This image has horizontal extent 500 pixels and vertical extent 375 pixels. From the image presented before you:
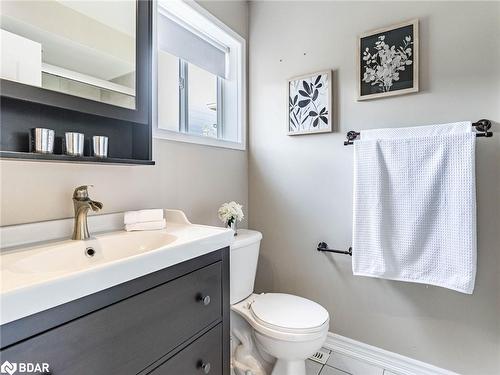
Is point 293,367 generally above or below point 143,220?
below

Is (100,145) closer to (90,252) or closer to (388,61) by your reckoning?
(90,252)

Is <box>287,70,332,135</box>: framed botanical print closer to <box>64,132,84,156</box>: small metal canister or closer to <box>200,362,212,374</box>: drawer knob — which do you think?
<box>64,132,84,156</box>: small metal canister

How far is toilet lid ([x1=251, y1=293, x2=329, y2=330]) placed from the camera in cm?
127

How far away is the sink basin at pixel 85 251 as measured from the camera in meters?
0.79

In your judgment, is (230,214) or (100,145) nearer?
(100,145)

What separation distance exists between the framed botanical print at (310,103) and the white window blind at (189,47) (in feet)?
1.75

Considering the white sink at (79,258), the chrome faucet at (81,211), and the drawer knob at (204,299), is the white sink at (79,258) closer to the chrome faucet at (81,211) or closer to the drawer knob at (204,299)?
the chrome faucet at (81,211)

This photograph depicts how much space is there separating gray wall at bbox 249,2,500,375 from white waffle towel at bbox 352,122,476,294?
158 millimetres

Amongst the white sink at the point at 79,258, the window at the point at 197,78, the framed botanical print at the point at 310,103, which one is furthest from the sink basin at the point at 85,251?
the framed botanical print at the point at 310,103

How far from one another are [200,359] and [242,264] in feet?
2.01

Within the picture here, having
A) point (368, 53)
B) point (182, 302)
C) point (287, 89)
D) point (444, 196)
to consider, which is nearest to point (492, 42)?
point (368, 53)

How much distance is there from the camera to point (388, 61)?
1.50m

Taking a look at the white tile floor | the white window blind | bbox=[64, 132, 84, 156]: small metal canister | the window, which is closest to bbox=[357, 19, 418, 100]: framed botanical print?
the window

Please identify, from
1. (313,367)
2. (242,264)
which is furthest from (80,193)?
(313,367)
